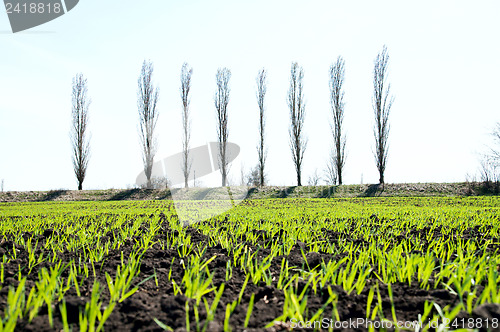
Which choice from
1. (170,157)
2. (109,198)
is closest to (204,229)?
(170,157)

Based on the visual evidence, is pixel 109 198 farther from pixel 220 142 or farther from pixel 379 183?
pixel 379 183

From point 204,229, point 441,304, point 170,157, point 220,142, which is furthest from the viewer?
point 220,142

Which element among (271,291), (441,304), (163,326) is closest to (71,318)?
(163,326)

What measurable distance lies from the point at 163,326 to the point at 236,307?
35cm

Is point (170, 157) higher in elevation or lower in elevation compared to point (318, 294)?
higher

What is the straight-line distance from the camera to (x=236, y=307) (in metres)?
1.50

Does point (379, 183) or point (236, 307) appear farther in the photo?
point (379, 183)

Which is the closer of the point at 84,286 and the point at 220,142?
the point at 84,286

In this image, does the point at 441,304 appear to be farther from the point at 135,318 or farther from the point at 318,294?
the point at 135,318

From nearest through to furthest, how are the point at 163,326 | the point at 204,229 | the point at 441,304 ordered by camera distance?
1. the point at 163,326
2. the point at 441,304
3. the point at 204,229

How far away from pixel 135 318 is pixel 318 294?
94cm

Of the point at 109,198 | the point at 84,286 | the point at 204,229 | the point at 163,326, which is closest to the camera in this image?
the point at 163,326

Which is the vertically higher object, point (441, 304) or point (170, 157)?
point (170, 157)

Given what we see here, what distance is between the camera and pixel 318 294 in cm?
174
